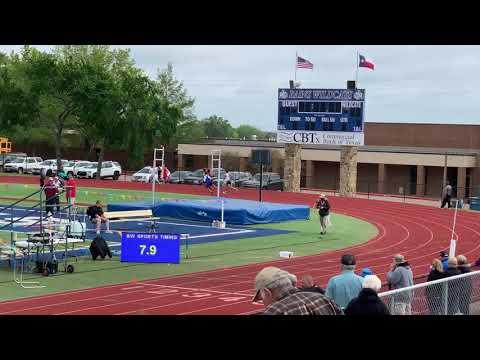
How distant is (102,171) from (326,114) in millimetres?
26421

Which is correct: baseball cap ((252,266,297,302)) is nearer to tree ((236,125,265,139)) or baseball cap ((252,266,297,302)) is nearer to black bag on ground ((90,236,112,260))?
black bag on ground ((90,236,112,260))

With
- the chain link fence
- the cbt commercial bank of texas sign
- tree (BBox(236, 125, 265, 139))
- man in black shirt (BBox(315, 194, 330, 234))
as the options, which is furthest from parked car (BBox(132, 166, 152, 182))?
tree (BBox(236, 125, 265, 139))

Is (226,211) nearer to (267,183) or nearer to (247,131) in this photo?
(267,183)

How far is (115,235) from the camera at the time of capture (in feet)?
89.6

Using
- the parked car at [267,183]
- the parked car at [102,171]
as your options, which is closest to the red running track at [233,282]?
the parked car at [267,183]

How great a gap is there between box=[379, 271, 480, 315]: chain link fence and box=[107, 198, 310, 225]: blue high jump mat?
21.6 metres

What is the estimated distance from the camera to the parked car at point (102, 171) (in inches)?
2606

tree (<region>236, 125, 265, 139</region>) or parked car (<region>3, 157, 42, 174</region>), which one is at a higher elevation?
tree (<region>236, 125, 265, 139</region>)

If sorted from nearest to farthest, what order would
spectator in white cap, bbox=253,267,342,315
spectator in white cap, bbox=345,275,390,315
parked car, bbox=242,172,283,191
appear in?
1. spectator in white cap, bbox=253,267,342,315
2. spectator in white cap, bbox=345,275,390,315
3. parked car, bbox=242,172,283,191

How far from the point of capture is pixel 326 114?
1794 inches

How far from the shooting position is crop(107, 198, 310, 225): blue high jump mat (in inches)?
1280

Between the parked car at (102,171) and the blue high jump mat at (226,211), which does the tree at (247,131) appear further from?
the blue high jump mat at (226,211)
